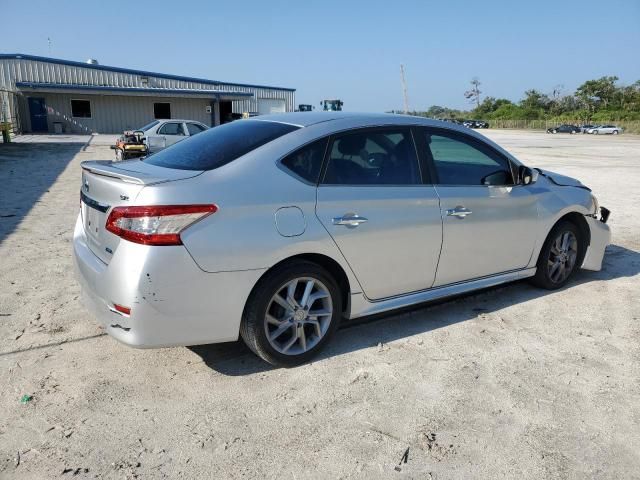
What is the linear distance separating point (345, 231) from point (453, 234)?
1012 millimetres

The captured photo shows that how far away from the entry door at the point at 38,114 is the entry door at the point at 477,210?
3645cm

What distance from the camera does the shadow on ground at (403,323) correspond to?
3.49 m

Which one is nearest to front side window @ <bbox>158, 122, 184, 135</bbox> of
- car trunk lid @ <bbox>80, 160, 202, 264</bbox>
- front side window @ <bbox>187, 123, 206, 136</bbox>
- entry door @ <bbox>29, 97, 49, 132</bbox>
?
front side window @ <bbox>187, 123, 206, 136</bbox>

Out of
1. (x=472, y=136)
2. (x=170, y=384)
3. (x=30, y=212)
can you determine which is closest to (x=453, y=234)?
(x=472, y=136)

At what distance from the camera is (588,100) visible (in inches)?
3381

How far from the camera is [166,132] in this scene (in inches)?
664

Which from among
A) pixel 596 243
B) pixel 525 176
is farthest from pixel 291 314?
pixel 596 243

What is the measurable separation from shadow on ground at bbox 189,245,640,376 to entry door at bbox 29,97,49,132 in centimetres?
3630

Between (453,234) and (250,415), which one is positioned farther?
(453,234)

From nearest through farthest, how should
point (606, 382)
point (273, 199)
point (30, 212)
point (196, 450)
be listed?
point (196, 450) → point (273, 199) → point (606, 382) → point (30, 212)

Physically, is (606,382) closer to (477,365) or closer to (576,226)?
(477,365)

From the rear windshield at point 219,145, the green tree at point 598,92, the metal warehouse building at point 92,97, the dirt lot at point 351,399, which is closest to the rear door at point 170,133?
the dirt lot at point 351,399

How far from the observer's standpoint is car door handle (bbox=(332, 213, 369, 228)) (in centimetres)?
331

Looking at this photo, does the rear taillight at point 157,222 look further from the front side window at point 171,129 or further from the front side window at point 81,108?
the front side window at point 81,108
